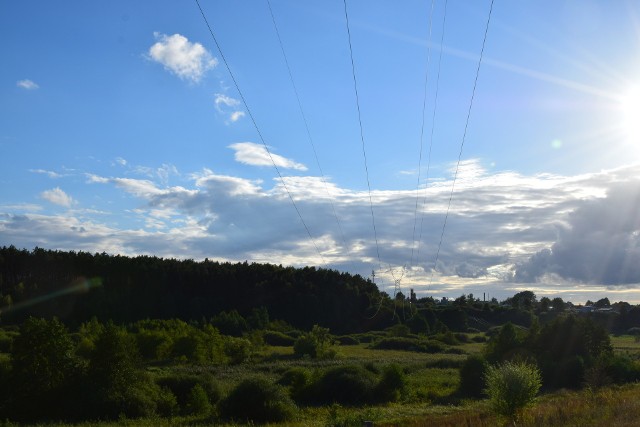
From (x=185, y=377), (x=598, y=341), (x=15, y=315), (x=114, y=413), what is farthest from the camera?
(x=15, y=315)

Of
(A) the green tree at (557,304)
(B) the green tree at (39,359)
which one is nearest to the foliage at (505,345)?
(B) the green tree at (39,359)

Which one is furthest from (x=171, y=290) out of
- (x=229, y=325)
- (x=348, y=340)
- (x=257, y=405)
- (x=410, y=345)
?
(x=257, y=405)

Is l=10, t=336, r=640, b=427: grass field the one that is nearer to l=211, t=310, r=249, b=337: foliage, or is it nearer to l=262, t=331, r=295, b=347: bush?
l=262, t=331, r=295, b=347: bush

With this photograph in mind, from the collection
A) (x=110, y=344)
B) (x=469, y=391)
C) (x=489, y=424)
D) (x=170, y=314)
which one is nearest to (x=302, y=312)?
(x=170, y=314)

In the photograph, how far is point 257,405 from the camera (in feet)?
120

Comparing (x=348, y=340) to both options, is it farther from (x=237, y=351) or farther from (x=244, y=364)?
(x=244, y=364)

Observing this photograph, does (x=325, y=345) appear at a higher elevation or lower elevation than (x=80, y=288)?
lower

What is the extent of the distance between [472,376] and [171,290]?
327 feet

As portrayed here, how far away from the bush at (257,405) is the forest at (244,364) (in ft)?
0.26

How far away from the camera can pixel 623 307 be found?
175 m

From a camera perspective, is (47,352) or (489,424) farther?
(47,352)

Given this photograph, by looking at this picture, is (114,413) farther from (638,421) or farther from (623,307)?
(623,307)

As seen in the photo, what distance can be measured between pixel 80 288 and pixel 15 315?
18.7 m

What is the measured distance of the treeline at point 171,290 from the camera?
422 feet
